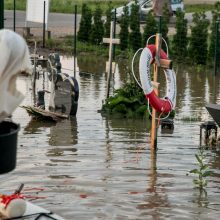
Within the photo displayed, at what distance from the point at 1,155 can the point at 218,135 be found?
8285 millimetres

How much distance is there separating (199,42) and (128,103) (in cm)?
941

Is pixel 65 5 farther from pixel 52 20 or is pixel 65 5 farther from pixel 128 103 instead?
pixel 128 103

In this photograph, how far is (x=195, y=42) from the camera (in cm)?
2664

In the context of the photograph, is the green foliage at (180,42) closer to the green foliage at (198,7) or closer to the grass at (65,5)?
the grass at (65,5)

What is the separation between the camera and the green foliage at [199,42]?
26469 millimetres

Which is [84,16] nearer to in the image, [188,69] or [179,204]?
[188,69]

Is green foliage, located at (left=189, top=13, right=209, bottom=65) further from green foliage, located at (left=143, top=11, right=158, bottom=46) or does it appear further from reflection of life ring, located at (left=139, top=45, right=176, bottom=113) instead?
reflection of life ring, located at (left=139, top=45, right=176, bottom=113)

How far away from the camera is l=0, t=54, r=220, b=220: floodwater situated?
10805mm

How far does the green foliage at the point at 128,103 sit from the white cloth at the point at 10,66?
1035cm

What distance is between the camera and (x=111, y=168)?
12859mm

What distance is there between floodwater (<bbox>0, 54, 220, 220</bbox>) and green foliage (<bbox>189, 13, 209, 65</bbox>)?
25.2ft

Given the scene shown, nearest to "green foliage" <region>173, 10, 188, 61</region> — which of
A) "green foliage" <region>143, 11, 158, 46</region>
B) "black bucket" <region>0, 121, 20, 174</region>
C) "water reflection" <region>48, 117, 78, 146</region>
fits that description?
"green foliage" <region>143, 11, 158, 46</region>

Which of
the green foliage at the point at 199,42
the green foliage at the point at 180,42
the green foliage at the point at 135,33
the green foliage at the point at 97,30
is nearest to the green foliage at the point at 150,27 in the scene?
the green foliage at the point at 135,33

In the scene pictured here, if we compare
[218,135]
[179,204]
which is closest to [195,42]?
[218,135]
